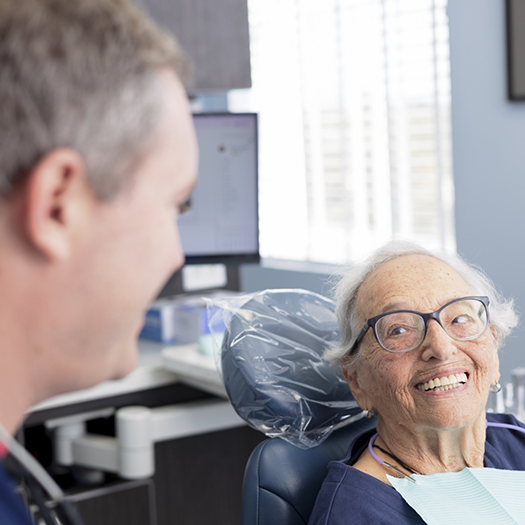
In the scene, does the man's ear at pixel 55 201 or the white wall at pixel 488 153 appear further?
the white wall at pixel 488 153

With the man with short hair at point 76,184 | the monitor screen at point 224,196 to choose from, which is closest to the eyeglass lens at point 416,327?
the man with short hair at point 76,184

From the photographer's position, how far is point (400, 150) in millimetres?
3740

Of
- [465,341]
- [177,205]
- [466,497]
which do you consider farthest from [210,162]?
[177,205]

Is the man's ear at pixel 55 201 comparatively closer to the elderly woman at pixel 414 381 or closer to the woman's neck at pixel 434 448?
the elderly woman at pixel 414 381

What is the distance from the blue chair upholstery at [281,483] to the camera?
1.18m

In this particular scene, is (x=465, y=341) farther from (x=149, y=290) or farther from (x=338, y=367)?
(x=149, y=290)

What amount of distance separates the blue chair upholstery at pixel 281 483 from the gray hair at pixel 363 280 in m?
0.19

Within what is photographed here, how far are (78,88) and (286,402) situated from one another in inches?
37.1

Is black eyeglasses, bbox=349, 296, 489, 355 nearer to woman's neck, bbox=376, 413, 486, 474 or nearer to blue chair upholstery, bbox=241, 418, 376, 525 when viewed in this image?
woman's neck, bbox=376, 413, 486, 474

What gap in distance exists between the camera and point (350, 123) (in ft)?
13.0

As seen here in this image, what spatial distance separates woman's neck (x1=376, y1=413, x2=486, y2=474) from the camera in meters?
1.19

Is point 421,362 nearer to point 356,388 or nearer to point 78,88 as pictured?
point 356,388

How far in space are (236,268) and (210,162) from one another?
568 millimetres

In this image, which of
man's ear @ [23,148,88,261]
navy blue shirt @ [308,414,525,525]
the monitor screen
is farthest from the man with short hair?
the monitor screen
